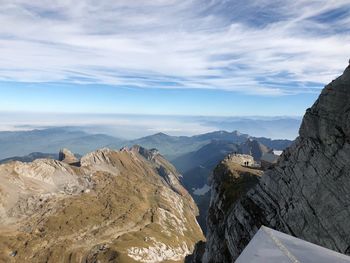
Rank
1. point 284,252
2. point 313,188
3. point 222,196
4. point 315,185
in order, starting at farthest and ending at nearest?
point 222,196
point 313,188
point 315,185
point 284,252

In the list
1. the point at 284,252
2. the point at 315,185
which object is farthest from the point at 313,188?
the point at 284,252

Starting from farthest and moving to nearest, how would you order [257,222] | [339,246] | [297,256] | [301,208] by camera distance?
[257,222] < [301,208] < [339,246] < [297,256]

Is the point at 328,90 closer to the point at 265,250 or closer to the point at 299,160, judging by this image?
the point at 299,160

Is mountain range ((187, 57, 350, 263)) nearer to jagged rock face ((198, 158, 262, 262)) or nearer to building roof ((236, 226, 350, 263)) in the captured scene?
jagged rock face ((198, 158, 262, 262))

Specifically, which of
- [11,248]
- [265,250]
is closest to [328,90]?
[265,250]

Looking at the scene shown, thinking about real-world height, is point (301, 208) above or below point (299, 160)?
below

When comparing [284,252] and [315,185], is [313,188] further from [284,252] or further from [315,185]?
[284,252]

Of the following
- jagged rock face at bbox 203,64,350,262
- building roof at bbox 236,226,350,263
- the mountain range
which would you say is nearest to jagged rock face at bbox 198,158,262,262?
the mountain range

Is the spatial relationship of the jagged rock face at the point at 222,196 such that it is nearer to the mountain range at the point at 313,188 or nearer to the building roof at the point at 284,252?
the mountain range at the point at 313,188
